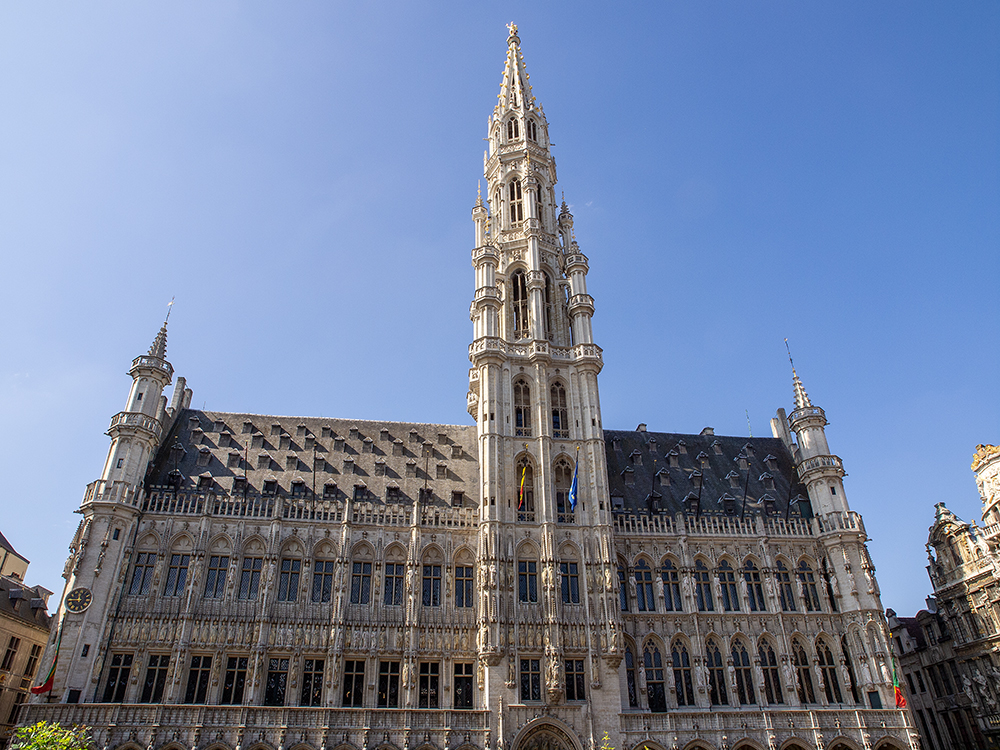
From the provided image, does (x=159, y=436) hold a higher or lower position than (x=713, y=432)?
lower

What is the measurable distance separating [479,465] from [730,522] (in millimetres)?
18177

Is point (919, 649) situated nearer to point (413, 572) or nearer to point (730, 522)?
point (730, 522)

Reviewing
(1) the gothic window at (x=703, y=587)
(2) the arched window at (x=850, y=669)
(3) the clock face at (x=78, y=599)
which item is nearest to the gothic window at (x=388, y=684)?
(3) the clock face at (x=78, y=599)

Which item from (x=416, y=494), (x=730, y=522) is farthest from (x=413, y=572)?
(x=730, y=522)

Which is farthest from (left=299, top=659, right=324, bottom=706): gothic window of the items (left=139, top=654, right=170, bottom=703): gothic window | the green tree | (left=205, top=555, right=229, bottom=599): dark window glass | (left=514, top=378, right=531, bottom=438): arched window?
(left=514, top=378, right=531, bottom=438): arched window

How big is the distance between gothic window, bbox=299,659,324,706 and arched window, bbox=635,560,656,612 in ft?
65.3

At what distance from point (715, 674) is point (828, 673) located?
751 centimetres

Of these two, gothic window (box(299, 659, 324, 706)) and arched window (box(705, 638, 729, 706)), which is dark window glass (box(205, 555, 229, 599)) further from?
arched window (box(705, 638, 729, 706))

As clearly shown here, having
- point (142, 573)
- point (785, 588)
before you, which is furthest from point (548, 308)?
point (142, 573)

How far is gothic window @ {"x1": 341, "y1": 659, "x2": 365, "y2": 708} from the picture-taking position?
3844cm

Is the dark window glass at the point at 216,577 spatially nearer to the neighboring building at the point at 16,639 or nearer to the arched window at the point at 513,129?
the neighboring building at the point at 16,639

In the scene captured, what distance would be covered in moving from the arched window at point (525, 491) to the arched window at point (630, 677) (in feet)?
33.2

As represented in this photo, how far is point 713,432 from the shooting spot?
59.2 metres

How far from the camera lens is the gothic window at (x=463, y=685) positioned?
3944 centimetres
